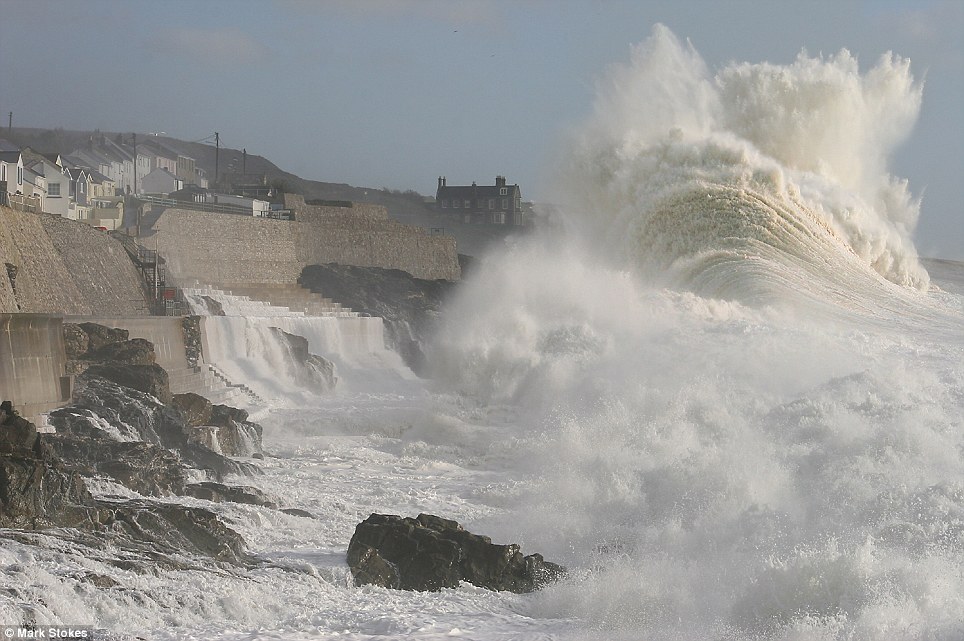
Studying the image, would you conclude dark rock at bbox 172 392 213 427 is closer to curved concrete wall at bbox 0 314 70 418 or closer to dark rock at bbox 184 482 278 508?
curved concrete wall at bbox 0 314 70 418

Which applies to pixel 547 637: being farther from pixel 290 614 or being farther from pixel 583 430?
pixel 583 430

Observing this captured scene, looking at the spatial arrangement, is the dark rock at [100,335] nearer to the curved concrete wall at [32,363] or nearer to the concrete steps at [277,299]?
the curved concrete wall at [32,363]

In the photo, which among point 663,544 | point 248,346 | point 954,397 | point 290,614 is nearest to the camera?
point 290,614

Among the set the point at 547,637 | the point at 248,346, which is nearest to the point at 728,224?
the point at 248,346

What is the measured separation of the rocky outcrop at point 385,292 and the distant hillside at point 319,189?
49.3 feet

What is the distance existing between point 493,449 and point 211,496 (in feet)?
17.7

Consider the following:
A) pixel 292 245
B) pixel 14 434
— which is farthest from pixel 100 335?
pixel 292 245

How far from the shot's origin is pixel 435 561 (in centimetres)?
855

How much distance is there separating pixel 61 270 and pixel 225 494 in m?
10.8

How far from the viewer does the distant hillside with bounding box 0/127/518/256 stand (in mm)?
56969

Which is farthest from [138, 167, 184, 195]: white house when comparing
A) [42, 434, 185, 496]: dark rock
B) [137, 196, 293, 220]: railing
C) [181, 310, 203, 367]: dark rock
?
[42, 434, 185, 496]: dark rock

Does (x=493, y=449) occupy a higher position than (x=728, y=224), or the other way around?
(x=728, y=224)

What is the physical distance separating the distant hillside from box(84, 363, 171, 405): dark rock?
38.9 meters

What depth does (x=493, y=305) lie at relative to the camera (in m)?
24.8
